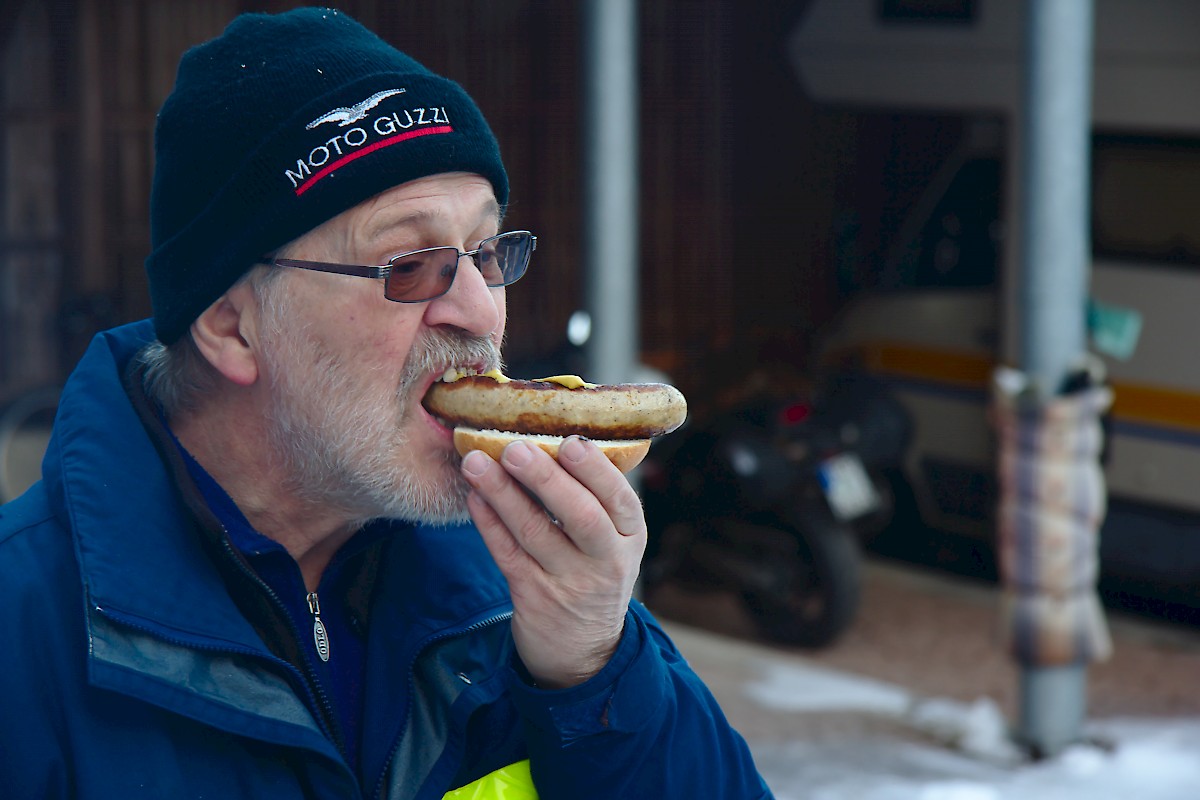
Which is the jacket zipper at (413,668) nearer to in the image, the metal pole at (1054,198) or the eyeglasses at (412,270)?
the eyeglasses at (412,270)

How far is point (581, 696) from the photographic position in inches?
77.7

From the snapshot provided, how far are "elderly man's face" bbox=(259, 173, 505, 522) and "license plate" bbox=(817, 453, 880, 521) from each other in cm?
502

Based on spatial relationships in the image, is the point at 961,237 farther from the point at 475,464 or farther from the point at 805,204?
the point at 475,464

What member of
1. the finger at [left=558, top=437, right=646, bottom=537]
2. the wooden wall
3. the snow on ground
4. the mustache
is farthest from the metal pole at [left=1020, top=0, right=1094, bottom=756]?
the finger at [left=558, top=437, right=646, bottom=537]

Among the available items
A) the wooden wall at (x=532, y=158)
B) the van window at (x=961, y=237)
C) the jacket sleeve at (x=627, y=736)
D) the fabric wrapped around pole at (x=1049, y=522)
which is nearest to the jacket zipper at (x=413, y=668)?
the jacket sleeve at (x=627, y=736)

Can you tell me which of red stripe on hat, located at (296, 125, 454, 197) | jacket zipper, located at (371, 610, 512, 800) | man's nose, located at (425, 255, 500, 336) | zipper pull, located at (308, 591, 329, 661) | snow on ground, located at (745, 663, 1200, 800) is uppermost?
red stripe on hat, located at (296, 125, 454, 197)

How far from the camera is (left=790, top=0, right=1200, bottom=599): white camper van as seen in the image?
24.6ft

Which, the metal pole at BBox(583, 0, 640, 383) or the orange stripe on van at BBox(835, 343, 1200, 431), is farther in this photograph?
the orange stripe on van at BBox(835, 343, 1200, 431)

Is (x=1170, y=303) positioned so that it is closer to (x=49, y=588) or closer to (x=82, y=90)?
(x=82, y=90)

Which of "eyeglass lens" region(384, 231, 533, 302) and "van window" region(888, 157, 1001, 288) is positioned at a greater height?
"eyeglass lens" region(384, 231, 533, 302)

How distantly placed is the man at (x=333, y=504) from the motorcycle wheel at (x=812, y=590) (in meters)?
4.82

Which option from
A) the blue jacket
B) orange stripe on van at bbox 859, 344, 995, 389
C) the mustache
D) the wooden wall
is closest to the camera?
the blue jacket

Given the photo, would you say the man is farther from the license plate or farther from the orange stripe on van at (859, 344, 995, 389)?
the orange stripe on van at (859, 344, 995, 389)

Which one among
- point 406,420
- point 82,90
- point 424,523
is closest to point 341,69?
point 406,420
